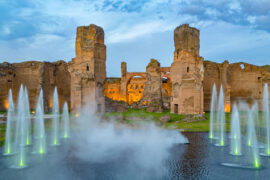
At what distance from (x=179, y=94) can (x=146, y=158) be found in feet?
56.6

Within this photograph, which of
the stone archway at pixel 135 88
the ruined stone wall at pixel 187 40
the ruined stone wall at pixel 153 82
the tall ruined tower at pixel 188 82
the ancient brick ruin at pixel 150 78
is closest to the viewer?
the tall ruined tower at pixel 188 82

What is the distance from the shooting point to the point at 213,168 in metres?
9.62

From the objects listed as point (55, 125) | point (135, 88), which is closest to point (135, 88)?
point (135, 88)

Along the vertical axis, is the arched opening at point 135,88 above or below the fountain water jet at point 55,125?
above

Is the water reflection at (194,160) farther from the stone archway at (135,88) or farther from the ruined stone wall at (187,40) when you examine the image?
the stone archway at (135,88)

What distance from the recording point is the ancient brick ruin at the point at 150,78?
27.1 m

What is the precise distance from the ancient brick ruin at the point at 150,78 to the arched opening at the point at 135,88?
13.3 meters

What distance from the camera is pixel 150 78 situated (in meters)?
35.2

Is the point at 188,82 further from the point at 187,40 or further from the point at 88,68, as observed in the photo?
the point at 88,68

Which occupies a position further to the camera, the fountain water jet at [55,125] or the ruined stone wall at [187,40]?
the ruined stone wall at [187,40]

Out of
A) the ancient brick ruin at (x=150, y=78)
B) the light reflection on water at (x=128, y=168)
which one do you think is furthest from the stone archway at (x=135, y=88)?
the light reflection on water at (x=128, y=168)

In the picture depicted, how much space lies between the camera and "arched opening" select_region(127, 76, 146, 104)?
51844 millimetres

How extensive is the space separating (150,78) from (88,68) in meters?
11.0

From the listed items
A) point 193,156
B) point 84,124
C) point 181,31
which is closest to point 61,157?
point 193,156
